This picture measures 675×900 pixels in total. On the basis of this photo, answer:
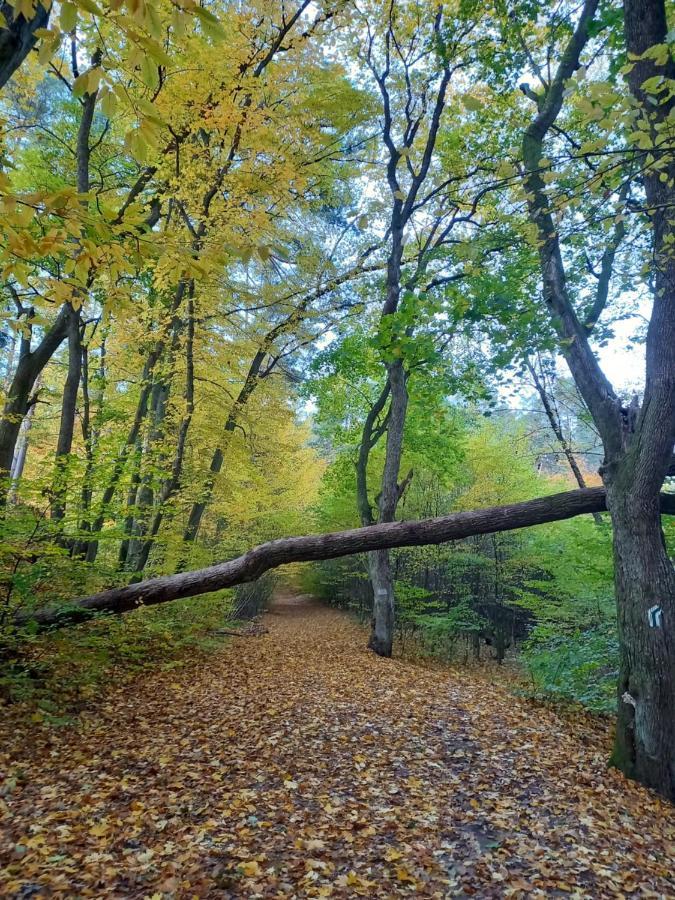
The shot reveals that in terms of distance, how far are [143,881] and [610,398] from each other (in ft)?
16.3

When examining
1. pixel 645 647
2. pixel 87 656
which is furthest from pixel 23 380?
pixel 645 647

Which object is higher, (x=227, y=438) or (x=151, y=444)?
(x=227, y=438)

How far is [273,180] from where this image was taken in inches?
246

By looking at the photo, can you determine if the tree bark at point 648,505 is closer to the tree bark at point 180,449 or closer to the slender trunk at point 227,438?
the tree bark at point 180,449

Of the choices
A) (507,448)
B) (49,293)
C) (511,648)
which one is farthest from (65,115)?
(511,648)

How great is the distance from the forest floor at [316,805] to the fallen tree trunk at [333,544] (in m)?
1.01

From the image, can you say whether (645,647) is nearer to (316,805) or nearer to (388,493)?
(316,805)

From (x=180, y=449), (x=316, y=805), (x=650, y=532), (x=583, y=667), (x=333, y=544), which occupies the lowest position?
(x=316, y=805)

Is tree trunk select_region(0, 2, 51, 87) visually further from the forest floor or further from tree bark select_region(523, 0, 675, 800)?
the forest floor

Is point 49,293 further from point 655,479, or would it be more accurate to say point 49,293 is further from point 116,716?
point 655,479

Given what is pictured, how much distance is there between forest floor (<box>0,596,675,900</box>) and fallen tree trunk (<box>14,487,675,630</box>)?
1.01 metres

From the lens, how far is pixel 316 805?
3.14 m

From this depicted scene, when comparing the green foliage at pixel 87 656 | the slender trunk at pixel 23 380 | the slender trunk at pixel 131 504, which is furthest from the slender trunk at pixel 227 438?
the slender trunk at pixel 23 380

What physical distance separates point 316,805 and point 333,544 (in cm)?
235
